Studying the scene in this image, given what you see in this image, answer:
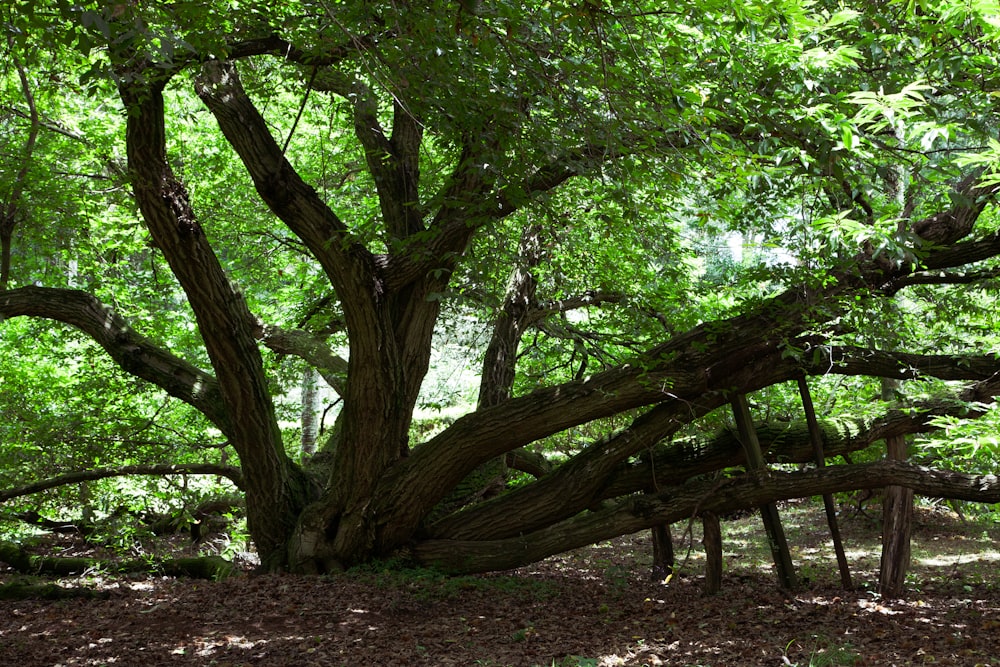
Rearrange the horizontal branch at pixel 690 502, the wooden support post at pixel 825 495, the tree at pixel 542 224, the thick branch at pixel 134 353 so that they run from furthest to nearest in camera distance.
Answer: the thick branch at pixel 134 353 < the wooden support post at pixel 825 495 < the horizontal branch at pixel 690 502 < the tree at pixel 542 224

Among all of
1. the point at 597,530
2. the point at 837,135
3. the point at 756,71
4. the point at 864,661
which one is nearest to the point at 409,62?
the point at 756,71

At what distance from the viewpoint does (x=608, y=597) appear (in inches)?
276

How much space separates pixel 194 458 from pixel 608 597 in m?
4.96

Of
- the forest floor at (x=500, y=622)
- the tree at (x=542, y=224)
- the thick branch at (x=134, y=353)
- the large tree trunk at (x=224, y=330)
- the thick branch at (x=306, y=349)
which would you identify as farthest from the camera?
the thick branch at (x=306, y=349)

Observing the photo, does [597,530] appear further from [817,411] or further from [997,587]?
[997,587]

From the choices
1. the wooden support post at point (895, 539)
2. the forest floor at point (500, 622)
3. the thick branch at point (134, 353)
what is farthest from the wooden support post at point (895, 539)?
the thick branch at point (134, 353)

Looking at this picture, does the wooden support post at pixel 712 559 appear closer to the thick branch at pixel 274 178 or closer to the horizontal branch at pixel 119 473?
the thick branch at pixel 274 178

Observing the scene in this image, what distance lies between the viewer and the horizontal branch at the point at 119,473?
7.66 meters

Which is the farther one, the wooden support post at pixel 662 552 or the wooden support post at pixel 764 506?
the wooden support post at pixel 662 552

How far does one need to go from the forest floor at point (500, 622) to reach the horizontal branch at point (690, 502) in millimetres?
299

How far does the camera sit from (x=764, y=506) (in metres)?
6.78

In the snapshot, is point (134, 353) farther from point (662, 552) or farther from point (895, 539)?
point (895, 539)

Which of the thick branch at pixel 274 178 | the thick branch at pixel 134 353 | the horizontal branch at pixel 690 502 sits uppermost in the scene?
the thick branch at pixel 274 178

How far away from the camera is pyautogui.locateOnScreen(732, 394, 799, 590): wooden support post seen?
6.79m
